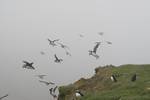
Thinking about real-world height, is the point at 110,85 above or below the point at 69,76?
below

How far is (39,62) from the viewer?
12081 cm

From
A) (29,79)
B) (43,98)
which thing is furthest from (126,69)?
(29,79)

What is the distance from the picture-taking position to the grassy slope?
26.5 metres

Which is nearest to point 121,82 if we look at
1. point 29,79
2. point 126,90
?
point 126,90

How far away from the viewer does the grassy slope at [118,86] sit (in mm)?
26531

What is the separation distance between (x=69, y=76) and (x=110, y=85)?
71187mm

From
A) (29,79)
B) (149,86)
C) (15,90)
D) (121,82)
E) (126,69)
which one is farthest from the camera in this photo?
(29,79)

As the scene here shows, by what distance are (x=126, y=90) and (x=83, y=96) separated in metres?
2.87

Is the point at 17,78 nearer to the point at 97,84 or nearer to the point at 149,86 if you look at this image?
the point at 97,84

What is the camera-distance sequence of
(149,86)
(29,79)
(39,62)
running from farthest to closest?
(39,62), (29,79), (149,86)

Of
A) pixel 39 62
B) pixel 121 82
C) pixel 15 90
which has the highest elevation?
pixel 39 62

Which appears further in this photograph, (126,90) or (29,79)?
(29,79)

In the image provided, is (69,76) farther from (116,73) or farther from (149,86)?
(149,86)

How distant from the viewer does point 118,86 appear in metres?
29.9
